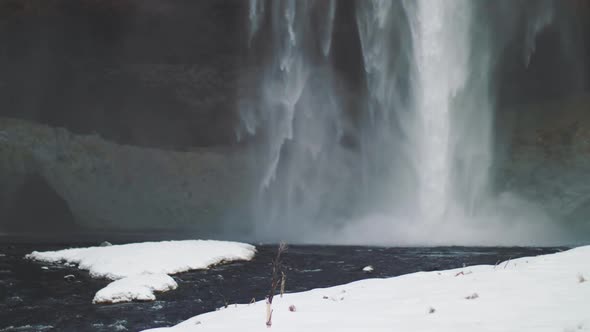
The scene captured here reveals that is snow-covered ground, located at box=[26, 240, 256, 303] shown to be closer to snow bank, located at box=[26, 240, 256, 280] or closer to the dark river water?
snow bank, located at box=[26, 240, 256, 280]

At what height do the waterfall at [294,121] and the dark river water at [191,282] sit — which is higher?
the waterfall at [294,121]

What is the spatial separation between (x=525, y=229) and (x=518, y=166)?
527 centimetres

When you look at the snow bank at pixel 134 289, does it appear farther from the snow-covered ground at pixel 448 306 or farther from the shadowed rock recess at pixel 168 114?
the shadowed rock recess at pixel 168 114

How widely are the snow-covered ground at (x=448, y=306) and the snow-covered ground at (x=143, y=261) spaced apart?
336 cm

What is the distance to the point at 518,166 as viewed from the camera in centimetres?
2470

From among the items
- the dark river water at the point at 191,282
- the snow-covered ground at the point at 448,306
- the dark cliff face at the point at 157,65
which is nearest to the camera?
the snow-covered ground at the point at 448,306

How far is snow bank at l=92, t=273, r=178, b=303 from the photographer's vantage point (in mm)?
8555

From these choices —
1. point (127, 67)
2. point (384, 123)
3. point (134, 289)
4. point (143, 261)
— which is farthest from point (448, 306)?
point (127, 67)

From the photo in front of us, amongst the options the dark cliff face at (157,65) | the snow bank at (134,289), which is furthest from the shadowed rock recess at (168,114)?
the snow bank at (134,289)

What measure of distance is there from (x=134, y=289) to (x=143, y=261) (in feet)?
8.83

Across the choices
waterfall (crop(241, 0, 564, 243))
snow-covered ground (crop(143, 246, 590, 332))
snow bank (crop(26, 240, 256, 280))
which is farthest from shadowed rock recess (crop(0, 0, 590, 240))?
snow-covered ground (crop(143, 246, 590, 332))

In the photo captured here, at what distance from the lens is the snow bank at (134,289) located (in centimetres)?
855

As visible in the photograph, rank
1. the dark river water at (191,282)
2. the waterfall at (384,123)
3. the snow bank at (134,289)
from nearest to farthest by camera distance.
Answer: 1. the dark river water at (191,282)
2. the snow bank at (134,289)
3. the waterfall at (384,123)

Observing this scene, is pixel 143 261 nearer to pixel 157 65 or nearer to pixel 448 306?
pixel 448 306
